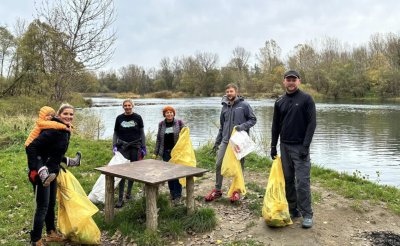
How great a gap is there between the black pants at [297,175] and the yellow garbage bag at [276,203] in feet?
0.43

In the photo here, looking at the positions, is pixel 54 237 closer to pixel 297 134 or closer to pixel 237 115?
pixel 237 115

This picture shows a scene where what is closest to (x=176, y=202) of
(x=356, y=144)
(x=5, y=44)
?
(x=356, y=144)

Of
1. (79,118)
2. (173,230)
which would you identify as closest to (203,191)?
(173,230)

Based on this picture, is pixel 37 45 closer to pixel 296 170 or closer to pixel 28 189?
pixel 28 189

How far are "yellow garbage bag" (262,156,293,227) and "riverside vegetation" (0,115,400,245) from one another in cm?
36

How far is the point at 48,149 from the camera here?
4109 millimetres

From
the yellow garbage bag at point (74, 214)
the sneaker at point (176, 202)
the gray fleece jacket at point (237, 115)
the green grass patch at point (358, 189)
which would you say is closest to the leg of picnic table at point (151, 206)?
the yellow garbage bag at point (74, 214)

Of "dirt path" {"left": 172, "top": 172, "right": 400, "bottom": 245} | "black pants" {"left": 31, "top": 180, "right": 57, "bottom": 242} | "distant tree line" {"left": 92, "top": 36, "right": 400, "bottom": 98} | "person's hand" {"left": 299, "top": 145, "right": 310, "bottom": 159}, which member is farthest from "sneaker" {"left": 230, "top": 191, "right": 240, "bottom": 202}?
"distant tree line" {"left": 92, "top": 36, "right": 400, "bottom": 98}

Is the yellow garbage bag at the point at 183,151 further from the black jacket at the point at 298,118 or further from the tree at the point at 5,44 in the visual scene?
the tree at the point at 5,44

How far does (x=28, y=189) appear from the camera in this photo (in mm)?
6637

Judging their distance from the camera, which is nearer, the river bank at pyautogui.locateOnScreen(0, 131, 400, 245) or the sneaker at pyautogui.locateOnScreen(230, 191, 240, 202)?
the river bank at pyautogui.locateOnScreen(0, 131, 400, 245)

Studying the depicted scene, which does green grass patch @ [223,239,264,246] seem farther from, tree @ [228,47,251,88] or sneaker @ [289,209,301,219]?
tree @ [228,47,251,88]

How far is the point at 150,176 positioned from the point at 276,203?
64.5 inches

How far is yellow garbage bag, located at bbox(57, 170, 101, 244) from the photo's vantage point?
4.28 metres
